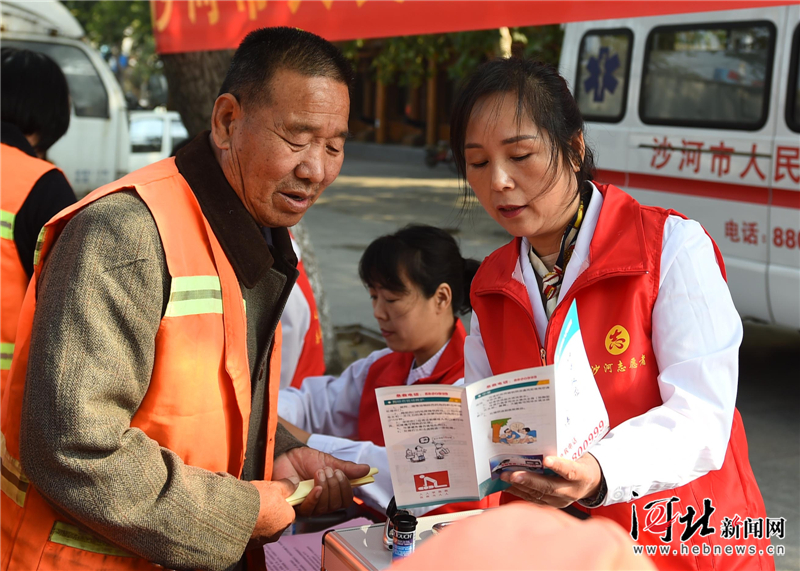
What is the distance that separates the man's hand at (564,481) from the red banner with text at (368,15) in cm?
110

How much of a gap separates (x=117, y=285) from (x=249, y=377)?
344 millimetres

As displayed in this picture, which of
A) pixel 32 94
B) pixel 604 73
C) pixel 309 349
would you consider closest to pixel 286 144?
pixel 32 94

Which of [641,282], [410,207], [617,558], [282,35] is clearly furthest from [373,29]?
[410,207]

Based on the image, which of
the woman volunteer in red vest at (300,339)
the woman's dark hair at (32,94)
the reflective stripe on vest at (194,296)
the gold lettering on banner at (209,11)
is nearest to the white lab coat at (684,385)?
the reflective stripe on vest at (194,296)

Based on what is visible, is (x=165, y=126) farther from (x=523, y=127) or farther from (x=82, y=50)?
(x=523, y=127)

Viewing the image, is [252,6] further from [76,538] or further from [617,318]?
[76,538]

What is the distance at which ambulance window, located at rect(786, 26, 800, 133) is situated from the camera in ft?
14.4

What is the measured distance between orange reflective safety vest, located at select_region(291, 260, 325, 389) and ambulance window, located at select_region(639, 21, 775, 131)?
2933mm

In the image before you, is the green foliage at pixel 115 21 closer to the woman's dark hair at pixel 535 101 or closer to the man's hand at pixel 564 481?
the woman's dark hair at pixel 535 101

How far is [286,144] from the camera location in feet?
5.18

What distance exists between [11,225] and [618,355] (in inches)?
73.3

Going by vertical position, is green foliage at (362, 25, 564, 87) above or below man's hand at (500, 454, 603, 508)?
above

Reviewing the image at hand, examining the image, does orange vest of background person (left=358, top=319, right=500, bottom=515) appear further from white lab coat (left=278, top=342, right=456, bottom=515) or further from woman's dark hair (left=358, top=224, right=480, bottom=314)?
woman's dark hair (left=358, top=224, right=480, bottom=314)

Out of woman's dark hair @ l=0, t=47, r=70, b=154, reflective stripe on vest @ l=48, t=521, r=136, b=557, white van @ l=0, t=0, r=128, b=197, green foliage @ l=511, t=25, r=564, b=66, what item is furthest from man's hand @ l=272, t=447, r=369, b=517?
white van @ l=0, t=0, r=128, b=197
